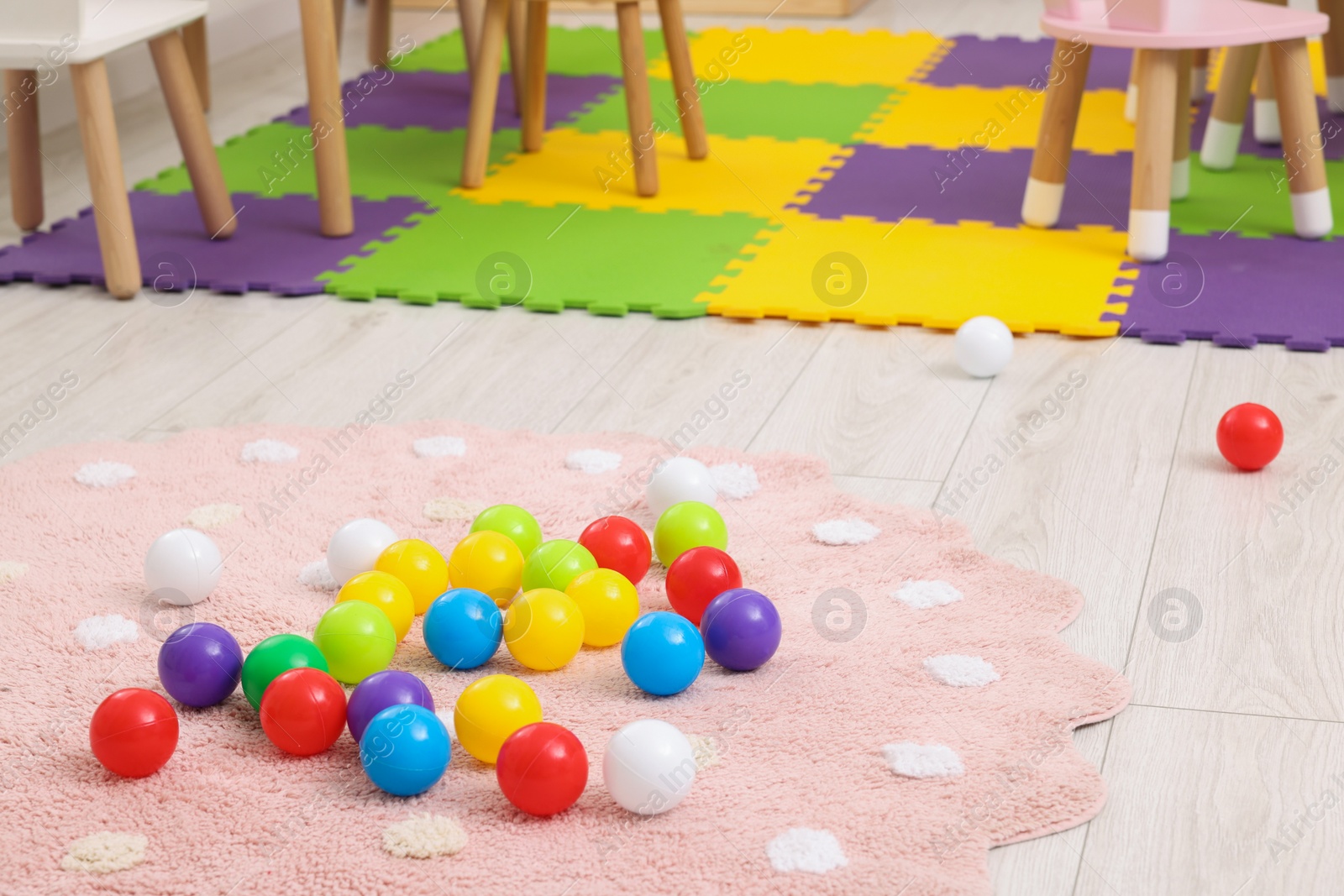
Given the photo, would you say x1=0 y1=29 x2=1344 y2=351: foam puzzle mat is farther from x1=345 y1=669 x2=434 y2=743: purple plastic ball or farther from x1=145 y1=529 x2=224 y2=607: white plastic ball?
x1=345 y1=669 x2=434 y2=743: purple plastic ball

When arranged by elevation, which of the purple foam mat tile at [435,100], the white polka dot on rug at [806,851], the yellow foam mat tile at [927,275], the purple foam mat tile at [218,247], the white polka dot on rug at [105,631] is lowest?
Result: the purple foam mat tile at [435,100]

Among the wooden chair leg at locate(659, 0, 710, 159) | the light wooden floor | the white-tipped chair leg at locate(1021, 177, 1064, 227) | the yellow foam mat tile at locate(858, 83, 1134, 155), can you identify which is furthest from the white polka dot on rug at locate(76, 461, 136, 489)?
the yellow foam mat tile at locate(858, 83, 1134, 155)

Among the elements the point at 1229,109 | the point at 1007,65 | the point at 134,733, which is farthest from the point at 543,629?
the point at 1007,65

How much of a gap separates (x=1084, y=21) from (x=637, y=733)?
179 centimetres

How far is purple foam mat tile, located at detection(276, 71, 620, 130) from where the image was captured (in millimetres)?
3471

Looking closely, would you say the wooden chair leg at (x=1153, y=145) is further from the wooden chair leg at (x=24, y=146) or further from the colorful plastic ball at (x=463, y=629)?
the wooden chair leg at (x=24, y=146)

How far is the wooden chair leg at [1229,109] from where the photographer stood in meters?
2.82

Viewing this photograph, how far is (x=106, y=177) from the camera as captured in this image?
7.82ft

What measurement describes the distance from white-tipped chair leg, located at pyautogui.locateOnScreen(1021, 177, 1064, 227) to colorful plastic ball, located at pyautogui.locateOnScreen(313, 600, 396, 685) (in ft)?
5.62

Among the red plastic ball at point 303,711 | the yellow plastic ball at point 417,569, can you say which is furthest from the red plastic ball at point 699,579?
the red plastic ball at point 303,711

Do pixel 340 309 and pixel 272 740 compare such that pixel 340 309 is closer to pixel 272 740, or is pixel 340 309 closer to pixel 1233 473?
pixel 272 740

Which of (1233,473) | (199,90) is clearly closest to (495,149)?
(199,90)

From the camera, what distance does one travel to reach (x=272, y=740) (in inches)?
49.8

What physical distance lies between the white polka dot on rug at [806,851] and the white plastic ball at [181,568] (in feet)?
2.37
